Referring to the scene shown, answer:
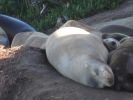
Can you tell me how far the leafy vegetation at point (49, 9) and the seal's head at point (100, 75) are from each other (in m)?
11.2

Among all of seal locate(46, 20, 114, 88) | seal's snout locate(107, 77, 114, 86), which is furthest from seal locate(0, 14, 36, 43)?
seal's snout locate(107, 77, 114, 86)

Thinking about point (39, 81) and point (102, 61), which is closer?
point (102, 61)

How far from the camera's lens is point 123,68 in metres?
3.23

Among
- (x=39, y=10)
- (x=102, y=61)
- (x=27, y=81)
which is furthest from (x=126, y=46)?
(x=39, y=10)

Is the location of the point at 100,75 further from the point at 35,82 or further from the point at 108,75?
the point at 35,82

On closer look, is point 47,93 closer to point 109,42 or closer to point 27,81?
point 27,81

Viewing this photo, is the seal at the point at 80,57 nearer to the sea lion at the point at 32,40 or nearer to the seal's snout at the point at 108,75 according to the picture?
Result: the seal's snout at the point at 108,75

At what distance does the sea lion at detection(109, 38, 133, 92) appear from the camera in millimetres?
3207

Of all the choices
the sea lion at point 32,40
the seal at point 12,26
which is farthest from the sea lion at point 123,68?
the seal at point 12,26

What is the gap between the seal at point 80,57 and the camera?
318cm

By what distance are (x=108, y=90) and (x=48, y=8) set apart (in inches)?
515

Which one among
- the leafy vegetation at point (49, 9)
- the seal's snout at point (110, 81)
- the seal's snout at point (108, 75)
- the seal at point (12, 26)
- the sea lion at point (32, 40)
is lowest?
the leafy vegetation at point (49, 9)

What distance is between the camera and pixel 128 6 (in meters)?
14.8

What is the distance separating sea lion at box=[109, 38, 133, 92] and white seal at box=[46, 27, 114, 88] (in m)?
0.06
